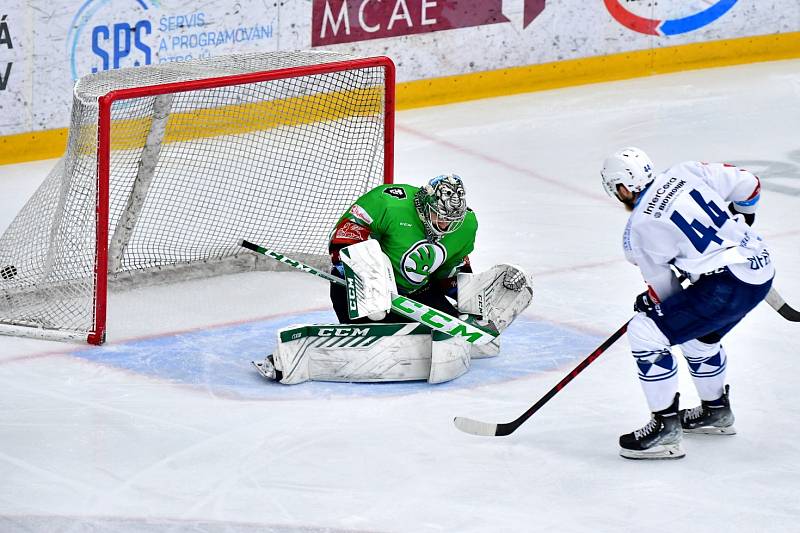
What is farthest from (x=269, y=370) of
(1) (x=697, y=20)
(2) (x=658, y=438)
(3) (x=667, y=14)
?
(1) (x=697, y=20)

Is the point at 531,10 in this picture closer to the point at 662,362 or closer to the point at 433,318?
the point at 433,318

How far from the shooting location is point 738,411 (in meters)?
4.98

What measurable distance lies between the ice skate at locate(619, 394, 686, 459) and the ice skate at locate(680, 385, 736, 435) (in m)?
0.19

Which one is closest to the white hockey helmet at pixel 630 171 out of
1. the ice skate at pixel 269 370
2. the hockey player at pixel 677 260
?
the hockey player at pixel 677 260

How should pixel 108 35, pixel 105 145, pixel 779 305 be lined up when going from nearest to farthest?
pixel 779 305 → pixel 105 145 → pixel 108 35

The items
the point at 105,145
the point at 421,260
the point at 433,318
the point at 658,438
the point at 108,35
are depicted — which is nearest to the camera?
the point at 658,438

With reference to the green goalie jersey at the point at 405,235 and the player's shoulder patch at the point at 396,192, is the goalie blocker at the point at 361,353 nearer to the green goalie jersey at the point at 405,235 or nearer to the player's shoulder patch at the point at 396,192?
the green goalie jersey at the point at 405,235

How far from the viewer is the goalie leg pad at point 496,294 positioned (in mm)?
5363

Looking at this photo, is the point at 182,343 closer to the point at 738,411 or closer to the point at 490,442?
the point at 490,442

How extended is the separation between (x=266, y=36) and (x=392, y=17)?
0.74 metres

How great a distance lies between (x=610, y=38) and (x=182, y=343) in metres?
4.29

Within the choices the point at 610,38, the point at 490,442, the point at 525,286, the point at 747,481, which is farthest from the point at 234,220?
the point at 610,38

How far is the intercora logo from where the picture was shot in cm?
895

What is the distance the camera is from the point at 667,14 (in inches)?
358
